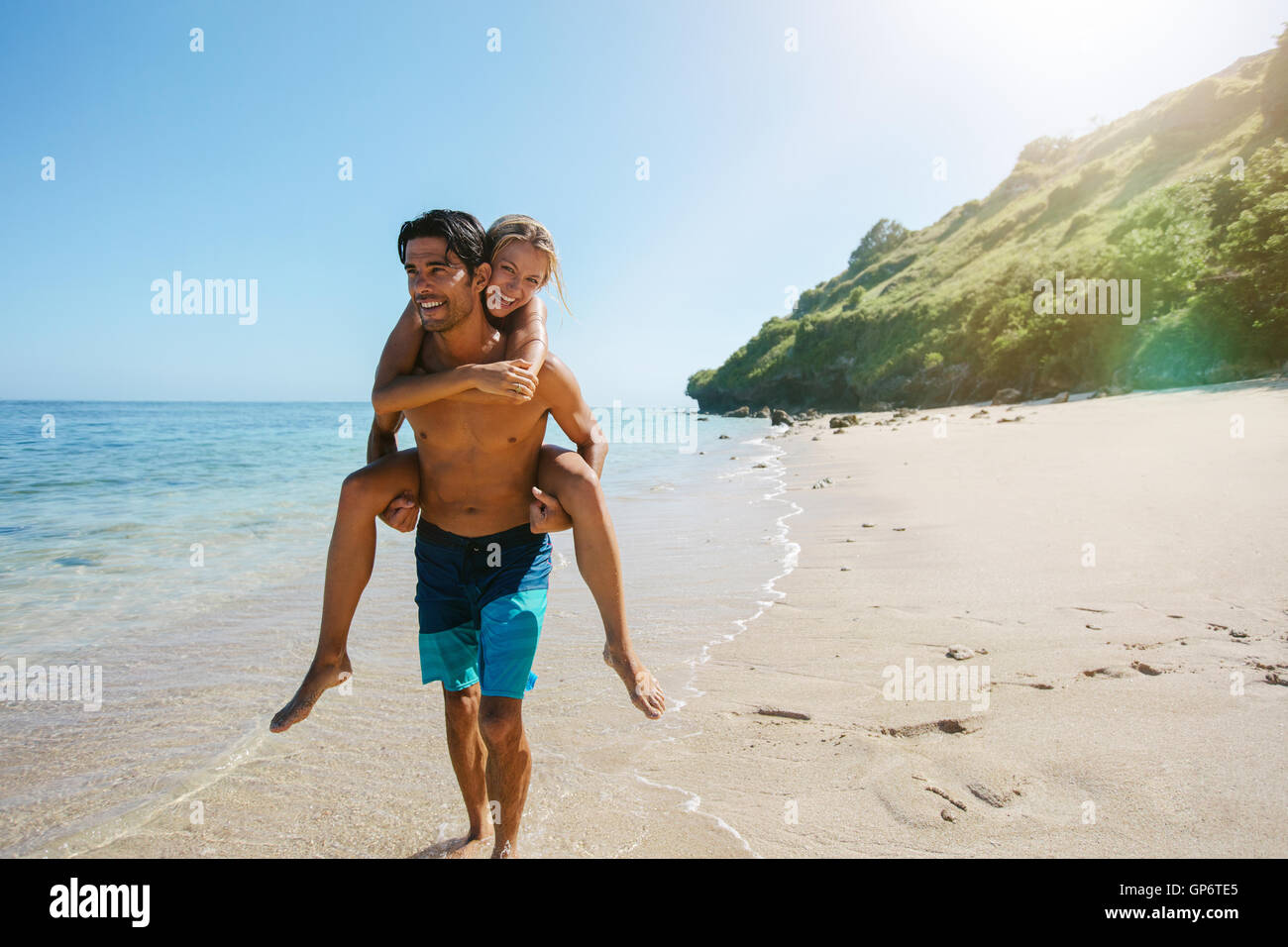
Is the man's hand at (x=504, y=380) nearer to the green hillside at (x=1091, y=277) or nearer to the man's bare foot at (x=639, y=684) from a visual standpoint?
the man's bare foot at (x=639, y=684)

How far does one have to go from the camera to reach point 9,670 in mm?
4836

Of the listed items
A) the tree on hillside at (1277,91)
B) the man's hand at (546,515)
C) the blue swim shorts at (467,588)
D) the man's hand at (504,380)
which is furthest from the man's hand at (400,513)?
the tree on hillside at (1277,91)

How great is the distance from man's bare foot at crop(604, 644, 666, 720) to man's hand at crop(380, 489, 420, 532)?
0.87m

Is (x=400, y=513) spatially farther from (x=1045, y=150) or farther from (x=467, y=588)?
(x=1045, y=150)

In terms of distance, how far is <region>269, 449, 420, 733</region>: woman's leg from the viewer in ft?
8.13

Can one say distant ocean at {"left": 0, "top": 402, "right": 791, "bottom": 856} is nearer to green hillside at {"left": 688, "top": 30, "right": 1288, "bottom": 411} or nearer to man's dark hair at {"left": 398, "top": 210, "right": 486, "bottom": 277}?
man's dark hair at {"left": 398, "top": 210, "right": 486, "bottom": 277}

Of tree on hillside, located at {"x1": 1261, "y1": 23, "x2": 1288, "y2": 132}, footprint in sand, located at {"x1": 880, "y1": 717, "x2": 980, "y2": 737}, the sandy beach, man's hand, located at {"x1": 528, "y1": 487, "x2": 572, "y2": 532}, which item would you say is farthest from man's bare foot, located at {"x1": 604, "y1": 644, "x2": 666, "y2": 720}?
tree on hillside, located at {"x1": 1261, "y1": 23, "x2": 1288, "y2": 132}

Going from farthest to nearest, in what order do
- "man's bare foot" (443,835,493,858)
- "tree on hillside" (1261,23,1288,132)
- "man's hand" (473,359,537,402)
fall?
1. "tree on hillside" (1261,23,1288,132)
2. "man's bare foot" (443,835,493,858)
3. "man's hand" (473,359,537,402)

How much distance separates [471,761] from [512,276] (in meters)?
1.86

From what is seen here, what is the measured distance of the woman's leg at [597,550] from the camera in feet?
8.32

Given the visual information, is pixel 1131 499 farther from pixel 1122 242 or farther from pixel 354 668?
pixel 1122 242

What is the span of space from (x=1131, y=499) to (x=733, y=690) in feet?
17.6
